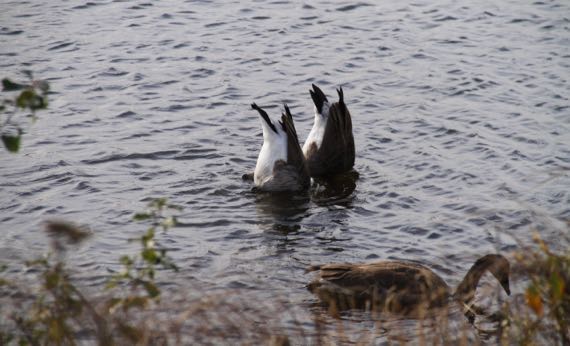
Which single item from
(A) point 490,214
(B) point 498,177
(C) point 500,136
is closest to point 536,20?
(C) point 500,136

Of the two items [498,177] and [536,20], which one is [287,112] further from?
[536,20]

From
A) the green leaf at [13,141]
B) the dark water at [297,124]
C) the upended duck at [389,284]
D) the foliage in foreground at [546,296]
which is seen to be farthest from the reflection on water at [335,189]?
the green leaf at [13,141]

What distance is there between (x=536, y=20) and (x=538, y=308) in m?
11.6

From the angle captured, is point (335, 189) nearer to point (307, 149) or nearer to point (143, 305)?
point (307, 149)

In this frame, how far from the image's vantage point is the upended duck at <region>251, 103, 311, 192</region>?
10.6 metres

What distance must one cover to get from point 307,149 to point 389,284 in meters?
4.22

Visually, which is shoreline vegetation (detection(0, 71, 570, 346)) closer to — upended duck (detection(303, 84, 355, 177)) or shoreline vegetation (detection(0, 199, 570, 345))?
shoreline vegetation (detection(0, 199, 570, 345))

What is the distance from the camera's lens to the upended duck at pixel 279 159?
10617 millimetres

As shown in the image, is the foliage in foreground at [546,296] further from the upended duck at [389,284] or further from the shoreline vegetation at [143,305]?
the upended duck at [389,284]

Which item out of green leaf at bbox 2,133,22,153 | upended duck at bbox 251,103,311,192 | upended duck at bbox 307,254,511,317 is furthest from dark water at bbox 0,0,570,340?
green leaf at bbox 2,133,22,153

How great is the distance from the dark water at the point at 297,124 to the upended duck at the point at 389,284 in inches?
16.8

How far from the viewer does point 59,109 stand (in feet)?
40.2

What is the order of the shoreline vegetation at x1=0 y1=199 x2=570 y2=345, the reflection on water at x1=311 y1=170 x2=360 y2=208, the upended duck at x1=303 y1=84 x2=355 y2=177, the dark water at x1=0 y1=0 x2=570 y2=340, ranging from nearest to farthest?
the shoreline vegetation at x1=0 y1=199 x2=570 y2=345 → the dark water at x1=0 y1=0 x2=570 y2=340 → the reflection on water at x1=311 y1=170 x2=360 y2=208 → the upended duck at x1=303 y1=84 x2=355 y2=177

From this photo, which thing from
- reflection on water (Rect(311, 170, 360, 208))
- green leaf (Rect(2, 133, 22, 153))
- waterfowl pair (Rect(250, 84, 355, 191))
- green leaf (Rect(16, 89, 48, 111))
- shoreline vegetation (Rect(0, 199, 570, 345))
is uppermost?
green leaf (Rect(16, 89, 48, 111))
